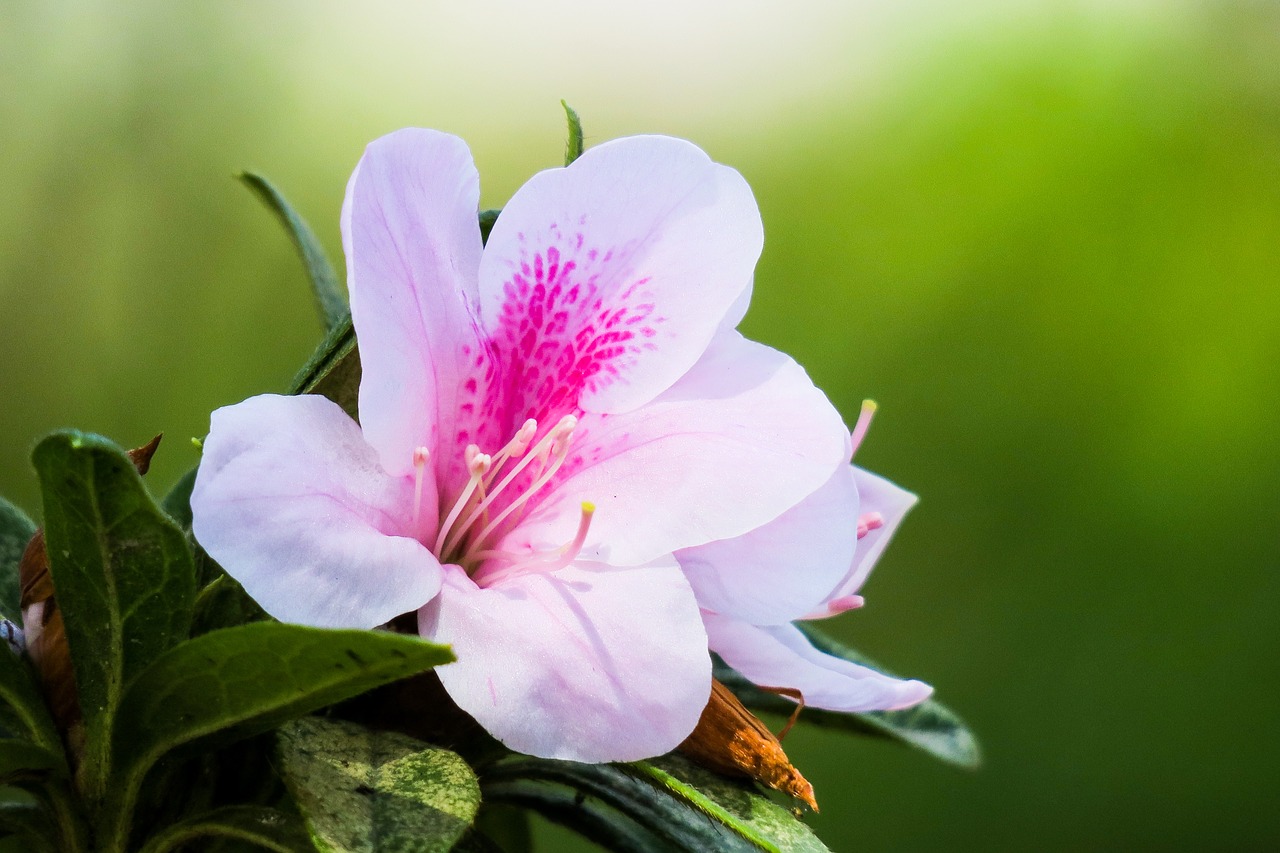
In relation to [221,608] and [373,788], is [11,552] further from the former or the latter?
[373,788]

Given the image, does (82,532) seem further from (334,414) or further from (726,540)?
(726,540)

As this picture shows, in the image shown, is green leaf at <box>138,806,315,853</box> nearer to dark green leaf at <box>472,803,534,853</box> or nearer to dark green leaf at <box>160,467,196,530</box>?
dark green leaf at <box>160,467,196,530</box>

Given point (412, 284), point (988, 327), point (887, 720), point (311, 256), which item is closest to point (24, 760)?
point (412, 284)

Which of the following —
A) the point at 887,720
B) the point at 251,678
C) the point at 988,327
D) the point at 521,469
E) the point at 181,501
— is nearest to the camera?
the point at 251,678

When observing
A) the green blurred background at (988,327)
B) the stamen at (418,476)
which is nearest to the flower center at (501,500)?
the stamen at (418,476)

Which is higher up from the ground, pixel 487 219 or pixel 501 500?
pixel 487 219

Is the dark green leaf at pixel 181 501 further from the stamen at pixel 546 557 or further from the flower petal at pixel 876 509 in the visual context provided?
the flower petal at pixel 876 509

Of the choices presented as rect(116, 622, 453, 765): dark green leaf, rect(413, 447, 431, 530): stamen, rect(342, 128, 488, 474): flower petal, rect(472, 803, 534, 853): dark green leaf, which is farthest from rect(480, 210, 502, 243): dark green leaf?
rect(472, 803, 534, 853): dark green leaf
